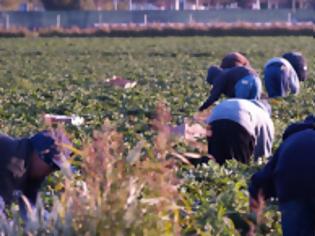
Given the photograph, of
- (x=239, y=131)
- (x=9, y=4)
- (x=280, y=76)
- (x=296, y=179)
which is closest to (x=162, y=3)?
(x=9, y=4)

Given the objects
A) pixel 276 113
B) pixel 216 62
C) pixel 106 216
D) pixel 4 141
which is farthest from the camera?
pixel 216 62

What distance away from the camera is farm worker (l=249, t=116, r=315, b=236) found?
6.46 metres

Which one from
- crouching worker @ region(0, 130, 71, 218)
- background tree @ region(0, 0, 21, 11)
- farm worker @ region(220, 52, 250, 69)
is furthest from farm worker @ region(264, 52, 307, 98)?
background tree @ region(0, 0, 21, 11)

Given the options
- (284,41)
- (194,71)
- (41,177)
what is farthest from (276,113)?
(284,41)

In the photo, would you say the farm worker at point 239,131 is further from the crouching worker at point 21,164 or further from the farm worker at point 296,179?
the crouching worker at point 21,164

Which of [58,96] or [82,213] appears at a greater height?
[82,213]

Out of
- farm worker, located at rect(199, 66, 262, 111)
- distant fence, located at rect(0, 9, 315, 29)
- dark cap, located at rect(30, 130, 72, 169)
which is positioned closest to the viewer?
dark cap, located at rect(30, 130, 72, 169)

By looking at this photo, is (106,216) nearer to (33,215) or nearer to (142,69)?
(33,215)

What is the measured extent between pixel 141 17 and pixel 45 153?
2756 inches

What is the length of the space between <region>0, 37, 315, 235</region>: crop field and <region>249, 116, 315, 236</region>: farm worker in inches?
14.1

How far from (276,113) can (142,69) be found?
15.3m

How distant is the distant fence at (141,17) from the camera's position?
2872 inches

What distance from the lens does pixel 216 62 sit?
34844 millimetres

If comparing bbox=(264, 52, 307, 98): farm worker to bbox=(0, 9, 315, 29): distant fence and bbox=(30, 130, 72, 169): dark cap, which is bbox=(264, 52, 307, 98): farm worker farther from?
bbox=(0, 9, 315, 29): distant fence
